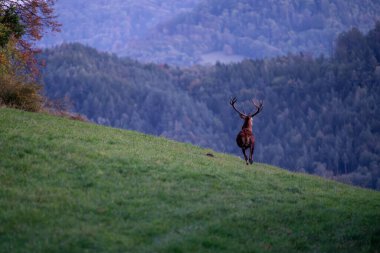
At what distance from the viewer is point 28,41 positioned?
35969 millimetres

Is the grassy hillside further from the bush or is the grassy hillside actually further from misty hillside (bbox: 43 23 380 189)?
misty hillside (bbox: 43 23 380 189)

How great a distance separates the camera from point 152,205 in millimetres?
14844

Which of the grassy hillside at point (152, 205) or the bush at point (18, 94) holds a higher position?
the bush at point (18, 94)

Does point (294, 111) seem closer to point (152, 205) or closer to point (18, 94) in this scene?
point (18, 94)

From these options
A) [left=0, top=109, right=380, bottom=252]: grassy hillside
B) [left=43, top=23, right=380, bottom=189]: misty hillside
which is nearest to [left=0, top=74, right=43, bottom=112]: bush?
[left=0, top=109, right=380, bottom=252]: grassy hillside

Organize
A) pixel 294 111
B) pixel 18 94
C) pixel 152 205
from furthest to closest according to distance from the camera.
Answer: pixel 294 111 < pixel 18 94 < pixel 152 205

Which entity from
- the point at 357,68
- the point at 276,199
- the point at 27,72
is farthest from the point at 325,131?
the point at 276,199

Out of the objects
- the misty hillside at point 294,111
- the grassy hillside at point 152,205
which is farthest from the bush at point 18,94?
the misty hillside at point 294,111

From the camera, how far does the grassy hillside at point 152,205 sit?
12461 millimetres

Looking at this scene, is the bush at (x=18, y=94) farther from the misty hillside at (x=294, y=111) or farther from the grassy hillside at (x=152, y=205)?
the misty hillside at (x=294, y=111)

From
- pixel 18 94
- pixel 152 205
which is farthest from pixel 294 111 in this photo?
pixel 152 205

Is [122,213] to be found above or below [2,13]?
below

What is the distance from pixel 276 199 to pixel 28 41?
24.1 meters

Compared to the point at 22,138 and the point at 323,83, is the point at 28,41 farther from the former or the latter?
the point at 323,83
